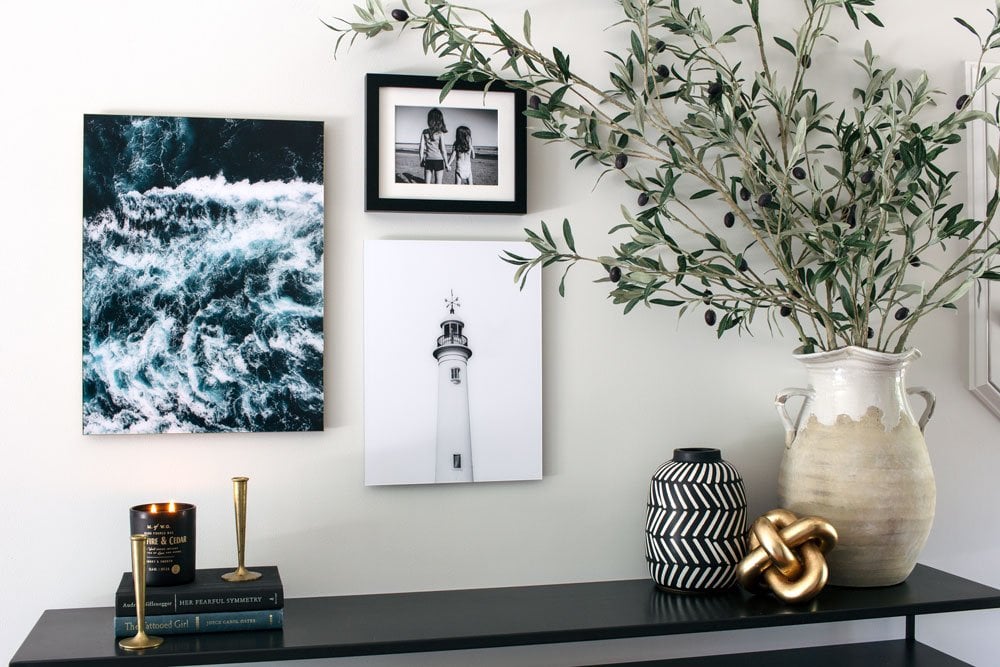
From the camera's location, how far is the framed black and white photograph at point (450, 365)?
1.51m

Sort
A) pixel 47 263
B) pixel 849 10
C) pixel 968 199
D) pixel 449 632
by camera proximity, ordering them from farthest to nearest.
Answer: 1. pixel 968 199
2. pixel 849 10
3. pixel 47 263
4. pixel 449 632

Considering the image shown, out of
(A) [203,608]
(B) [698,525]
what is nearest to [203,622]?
(A) [203,608]

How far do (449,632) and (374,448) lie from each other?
346 mm

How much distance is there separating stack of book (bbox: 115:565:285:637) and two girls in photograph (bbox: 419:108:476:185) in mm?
710

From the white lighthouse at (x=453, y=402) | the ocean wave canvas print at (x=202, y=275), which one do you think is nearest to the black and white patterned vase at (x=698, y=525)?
the white lighthouse at (x=453, y=402)

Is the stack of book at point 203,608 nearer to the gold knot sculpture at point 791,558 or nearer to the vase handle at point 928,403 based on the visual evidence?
the gold knot sculpture at point 791,558

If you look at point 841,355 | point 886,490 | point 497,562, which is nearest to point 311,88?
point 497,562

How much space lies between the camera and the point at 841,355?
1.47 m

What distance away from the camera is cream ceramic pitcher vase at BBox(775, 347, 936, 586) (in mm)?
1441

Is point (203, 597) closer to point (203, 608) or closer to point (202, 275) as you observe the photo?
point (203, 608)

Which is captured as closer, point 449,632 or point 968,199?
point 449,632

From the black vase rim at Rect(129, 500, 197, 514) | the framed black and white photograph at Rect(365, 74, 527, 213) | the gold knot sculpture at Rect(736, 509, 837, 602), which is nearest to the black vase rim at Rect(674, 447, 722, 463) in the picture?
the gold knot sculpture at Rect(736, 509, 837, 602)

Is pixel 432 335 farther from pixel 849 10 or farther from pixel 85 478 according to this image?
pixel 849 10

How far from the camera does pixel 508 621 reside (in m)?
1.35
